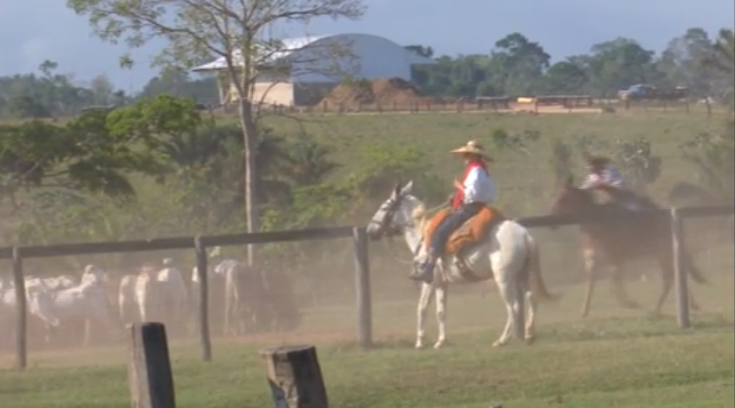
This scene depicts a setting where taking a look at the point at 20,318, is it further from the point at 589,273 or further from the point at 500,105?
the point at 589,273

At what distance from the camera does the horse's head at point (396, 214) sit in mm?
15415

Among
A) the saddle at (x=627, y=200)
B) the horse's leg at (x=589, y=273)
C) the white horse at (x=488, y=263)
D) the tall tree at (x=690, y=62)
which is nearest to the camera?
the tall tree at (x=690, y=62)

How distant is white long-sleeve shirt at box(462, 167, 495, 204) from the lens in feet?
47.8

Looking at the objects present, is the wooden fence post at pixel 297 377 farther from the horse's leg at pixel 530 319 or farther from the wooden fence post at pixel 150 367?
the horse's leg at pixel 530 319

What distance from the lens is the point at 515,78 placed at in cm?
1617

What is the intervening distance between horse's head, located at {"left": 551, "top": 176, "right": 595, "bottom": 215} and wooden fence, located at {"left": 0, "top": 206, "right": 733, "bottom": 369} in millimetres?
91

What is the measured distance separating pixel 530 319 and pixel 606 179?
153 cm

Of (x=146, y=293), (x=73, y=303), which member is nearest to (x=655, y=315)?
(x=146, y=293)

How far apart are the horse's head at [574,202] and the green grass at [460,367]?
100 centimetres

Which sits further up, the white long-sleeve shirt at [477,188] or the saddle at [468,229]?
the white long-sleeve shirt at [477,188]

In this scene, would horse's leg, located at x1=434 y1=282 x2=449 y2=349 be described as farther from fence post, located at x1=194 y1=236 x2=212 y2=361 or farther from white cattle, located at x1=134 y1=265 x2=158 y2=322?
white cattle, located at x1=134 y1=265 x2=158 y2=322

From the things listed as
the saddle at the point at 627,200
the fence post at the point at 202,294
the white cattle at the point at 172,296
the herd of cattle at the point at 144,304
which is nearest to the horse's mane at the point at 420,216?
the herd of cattle at the point at 144,304

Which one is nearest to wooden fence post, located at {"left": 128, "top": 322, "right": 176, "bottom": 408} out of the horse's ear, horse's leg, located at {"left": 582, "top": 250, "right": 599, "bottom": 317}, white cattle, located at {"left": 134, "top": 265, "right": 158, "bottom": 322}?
white cattle, located at {"left": 134, "top": 265, "right": 158, "bottom": 322}

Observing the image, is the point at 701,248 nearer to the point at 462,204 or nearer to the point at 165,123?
the point at 462,204
